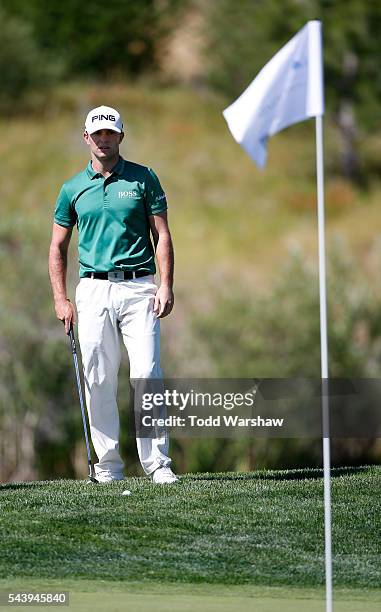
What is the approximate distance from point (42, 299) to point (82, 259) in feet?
77.3

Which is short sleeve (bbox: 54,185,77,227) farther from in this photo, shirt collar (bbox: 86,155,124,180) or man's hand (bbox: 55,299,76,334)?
Result: man's hand (bbox: 55,299,76,334)

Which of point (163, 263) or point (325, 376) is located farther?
point (163, 263)

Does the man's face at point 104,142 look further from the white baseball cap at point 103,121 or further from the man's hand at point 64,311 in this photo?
the man's hand at point 64,311

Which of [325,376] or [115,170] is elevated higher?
[115,170]

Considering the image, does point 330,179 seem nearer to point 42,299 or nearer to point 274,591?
point 42,299

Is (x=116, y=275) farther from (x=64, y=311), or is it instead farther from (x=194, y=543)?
(x=194, y=543)

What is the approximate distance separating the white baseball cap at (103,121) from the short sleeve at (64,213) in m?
0.53

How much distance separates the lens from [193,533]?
740cm

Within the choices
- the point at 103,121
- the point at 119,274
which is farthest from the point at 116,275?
the point at 103,121

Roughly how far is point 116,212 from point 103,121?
60 cm

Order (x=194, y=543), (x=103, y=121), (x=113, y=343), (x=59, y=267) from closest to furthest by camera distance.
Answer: (x=194, y=543), (x=103, y=121), (x=113, y=343), (x=59, y=267)

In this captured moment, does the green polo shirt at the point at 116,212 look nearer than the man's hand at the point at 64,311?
Yes

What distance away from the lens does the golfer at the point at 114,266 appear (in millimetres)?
8156

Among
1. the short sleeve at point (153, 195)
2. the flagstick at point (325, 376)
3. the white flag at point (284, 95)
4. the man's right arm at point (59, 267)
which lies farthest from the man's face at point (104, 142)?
the flagstick at point (325, 376)
